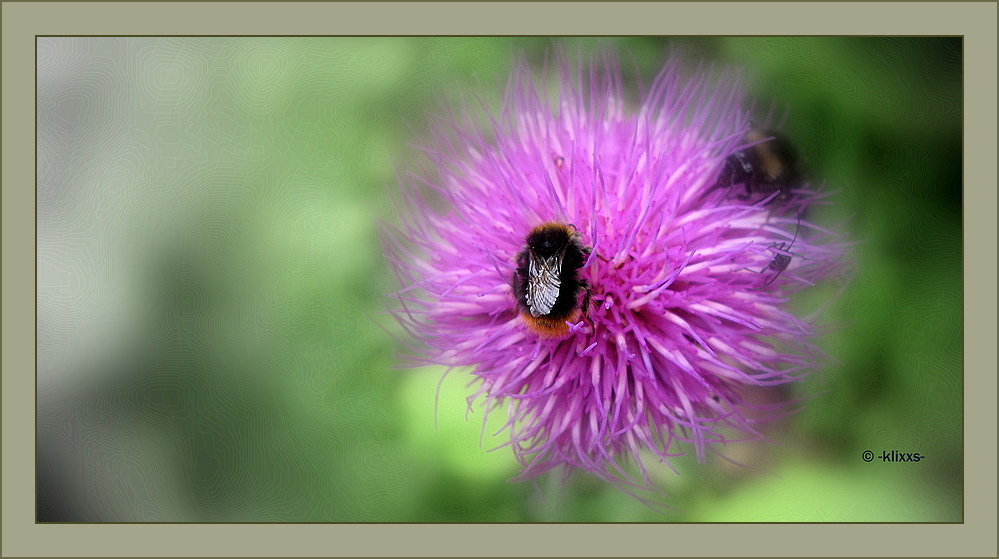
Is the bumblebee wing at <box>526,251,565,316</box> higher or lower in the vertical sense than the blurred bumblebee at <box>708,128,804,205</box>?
lower

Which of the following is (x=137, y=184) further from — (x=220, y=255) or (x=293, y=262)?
(x=293, y=262)

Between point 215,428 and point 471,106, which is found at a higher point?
point 471,106

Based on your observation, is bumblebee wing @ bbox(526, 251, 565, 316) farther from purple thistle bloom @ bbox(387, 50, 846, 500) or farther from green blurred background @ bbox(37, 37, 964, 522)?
green blurred background @ bbox(37, 37, 964, 522)

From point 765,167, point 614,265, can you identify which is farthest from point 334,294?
point 765,167

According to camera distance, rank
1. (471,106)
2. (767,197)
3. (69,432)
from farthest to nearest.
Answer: (69,432) → (471,106) → (767,197)

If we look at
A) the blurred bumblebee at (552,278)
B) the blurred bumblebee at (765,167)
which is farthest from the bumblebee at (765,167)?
the blurred bumblebee at (552,278)

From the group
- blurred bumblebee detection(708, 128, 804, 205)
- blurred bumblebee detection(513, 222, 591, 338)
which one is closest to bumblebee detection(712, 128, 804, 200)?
blurred bumblebee detection(708, 128, 804, 205)

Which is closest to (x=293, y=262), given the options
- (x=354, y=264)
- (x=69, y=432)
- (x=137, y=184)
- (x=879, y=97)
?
(x=354, y=264)

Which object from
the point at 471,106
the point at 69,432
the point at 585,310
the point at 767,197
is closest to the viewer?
the point at 585,310
